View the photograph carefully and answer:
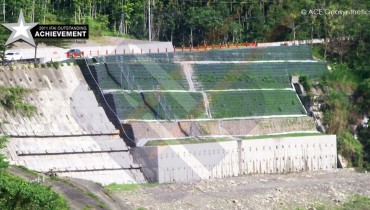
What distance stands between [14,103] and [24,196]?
72.2ft

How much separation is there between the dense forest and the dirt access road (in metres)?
16.1

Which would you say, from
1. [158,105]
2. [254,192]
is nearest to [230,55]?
[158,105]

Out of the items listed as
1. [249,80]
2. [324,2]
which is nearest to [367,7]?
[324,2]

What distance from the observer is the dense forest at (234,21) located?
97.6 meters

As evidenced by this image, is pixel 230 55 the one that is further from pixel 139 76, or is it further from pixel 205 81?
pixel 139 76

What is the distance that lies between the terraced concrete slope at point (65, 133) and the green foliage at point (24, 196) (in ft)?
46.8

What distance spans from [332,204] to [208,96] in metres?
14.0

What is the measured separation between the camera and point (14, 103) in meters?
75.1

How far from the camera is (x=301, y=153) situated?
82625 mm

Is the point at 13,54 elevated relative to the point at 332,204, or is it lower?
elevated

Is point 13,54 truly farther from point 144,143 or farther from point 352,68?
point 352,68

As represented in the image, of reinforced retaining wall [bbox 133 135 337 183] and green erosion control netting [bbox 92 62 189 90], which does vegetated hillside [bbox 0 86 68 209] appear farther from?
green erosion control netting [bbox 92 62 189 90]
